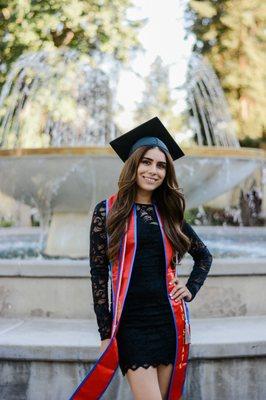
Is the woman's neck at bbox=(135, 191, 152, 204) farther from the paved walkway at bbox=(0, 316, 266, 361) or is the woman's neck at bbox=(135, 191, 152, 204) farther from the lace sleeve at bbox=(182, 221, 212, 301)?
the paved walkway at bbox=(0, 316, 266, 361)

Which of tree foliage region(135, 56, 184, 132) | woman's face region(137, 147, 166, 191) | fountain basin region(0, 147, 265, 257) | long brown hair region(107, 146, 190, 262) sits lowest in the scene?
long brown hair region(107, 146, 190, 262)

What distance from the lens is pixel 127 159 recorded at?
2.38 metres

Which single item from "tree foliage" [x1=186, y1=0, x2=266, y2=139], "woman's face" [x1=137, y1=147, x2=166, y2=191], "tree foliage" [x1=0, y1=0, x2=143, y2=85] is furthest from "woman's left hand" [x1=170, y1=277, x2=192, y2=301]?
"tree foliage" [x1=186, y1=0, x2=266, y2=139]

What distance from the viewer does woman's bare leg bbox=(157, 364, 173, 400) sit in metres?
2.32

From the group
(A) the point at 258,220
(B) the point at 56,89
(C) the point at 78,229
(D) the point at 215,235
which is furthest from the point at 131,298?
(A) the point at 258,220

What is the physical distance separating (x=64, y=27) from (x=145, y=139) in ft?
48.1

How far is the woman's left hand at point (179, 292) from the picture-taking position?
91.8 inches

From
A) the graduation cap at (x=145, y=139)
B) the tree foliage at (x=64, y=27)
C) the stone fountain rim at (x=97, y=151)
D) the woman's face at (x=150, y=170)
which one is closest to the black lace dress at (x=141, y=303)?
the woman's face at (x=150, y=170)

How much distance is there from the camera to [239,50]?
2478 cm

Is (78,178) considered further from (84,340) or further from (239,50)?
(239,50)

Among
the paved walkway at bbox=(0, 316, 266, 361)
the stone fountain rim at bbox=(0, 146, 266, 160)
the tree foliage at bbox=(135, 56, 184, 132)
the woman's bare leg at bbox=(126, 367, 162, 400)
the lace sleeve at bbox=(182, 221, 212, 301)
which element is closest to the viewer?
the woman's bare leg at bbox=(126, 367, 162, 400)

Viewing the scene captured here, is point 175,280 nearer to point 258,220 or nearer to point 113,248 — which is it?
point 113,248

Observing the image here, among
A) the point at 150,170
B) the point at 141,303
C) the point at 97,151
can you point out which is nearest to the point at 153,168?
the point at 150,170

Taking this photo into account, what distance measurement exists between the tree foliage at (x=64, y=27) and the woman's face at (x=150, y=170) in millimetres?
13771
